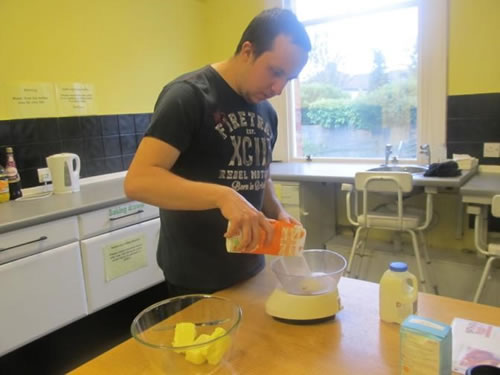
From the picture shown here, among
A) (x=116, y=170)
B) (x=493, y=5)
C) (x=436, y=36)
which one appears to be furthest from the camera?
(x=116, y=170)

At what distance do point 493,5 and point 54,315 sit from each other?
2.93 meters

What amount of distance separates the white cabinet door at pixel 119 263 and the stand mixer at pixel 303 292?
146 centimetres

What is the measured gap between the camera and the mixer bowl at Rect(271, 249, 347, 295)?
3.33ft

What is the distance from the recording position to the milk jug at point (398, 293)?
943mm

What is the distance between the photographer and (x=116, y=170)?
304 cm

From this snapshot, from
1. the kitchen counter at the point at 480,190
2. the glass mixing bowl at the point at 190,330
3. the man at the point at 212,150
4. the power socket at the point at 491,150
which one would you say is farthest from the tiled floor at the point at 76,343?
the power socket at the point at 491,150

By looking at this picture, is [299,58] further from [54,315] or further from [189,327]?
[54,315]

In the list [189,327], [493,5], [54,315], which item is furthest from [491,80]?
[54,315]

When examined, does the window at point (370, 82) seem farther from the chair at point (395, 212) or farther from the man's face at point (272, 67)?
the man's face at point (272, 67)

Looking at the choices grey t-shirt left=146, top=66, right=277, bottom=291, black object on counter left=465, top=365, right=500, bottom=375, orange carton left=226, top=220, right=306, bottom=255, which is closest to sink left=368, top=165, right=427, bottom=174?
grey t-shirt left=146, top=66, right=277, bottom=291

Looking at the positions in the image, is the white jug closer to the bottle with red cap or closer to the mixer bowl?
the bottle with red cap

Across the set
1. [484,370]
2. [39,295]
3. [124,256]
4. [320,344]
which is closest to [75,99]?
[124,256]

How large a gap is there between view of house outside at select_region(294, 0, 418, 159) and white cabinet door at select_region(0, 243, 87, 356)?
79.8 inches

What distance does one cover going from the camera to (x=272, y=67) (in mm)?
1104
